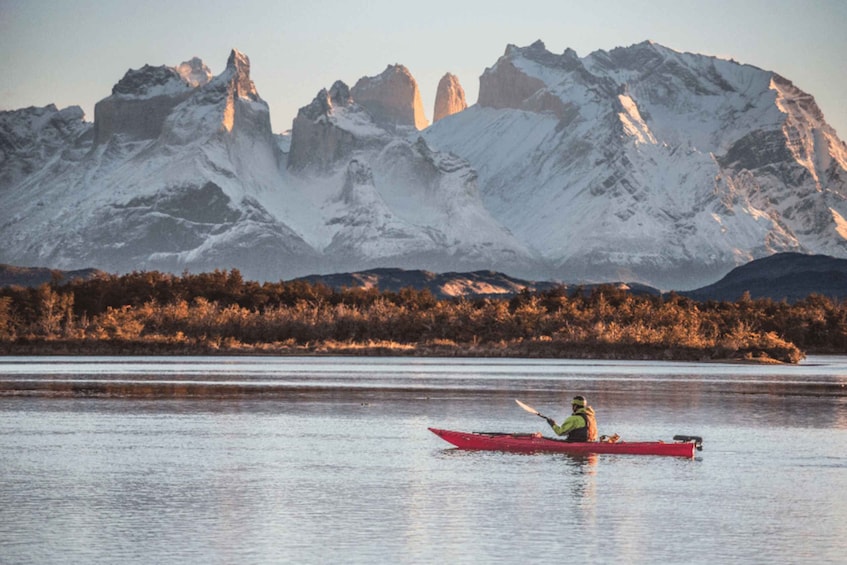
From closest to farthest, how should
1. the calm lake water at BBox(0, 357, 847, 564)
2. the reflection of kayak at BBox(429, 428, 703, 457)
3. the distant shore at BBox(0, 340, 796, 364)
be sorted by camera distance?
the calm lake water at BBox(0, 357, 847, 564) → the reflection of kayak at BBox(429, 428, 703, 457) → the distant shore at BBox(0, 340, 796, 364)

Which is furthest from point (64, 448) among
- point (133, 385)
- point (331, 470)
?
point (133, 385)

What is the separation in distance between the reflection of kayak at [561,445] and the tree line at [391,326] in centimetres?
8252

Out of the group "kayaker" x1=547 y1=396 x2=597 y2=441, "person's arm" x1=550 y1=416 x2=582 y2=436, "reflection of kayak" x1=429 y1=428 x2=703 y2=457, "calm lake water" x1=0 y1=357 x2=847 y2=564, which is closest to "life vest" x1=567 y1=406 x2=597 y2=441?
"kayaker" x1=547 y1=396 x2=597 y2=441

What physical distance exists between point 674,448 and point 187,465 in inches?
602

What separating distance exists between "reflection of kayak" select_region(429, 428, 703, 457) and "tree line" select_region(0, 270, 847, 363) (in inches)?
3249

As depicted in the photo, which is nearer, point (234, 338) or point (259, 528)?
point (259, 528)

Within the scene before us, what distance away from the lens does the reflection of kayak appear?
156 ft

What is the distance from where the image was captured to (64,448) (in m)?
48.0

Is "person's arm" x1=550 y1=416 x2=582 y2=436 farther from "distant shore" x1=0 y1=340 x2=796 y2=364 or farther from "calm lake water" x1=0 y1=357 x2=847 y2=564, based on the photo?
"distant shore" x1=0 y1=340 x2=796 y2=364

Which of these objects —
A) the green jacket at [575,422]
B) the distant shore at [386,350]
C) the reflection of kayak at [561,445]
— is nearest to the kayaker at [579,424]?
the green jacket at [575,422]

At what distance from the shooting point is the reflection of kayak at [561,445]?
4750 cm

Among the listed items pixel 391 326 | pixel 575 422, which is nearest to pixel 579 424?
pixel 575 422

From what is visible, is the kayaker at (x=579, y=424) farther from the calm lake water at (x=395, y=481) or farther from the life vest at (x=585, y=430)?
the calm lake water at (x=395, y=481)

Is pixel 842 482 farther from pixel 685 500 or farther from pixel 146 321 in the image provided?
pixel 146 321
